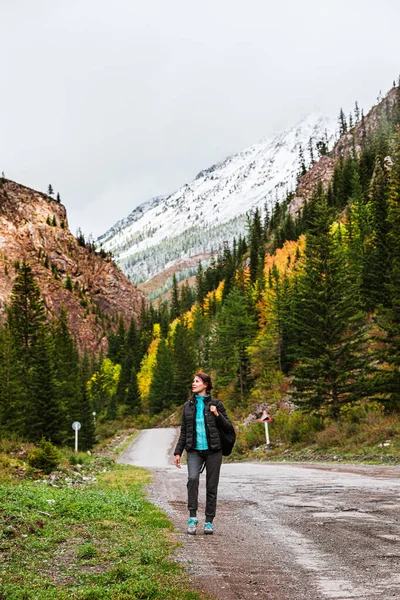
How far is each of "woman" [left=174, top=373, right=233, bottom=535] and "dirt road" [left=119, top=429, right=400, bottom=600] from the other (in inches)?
19.3

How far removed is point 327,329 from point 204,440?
2034cm

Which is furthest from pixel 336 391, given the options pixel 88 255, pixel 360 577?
pixel 88 255

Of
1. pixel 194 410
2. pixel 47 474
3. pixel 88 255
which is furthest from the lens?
pixel 88 255

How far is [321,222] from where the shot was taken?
28234 millimetres

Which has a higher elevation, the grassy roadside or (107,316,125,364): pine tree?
(107,316,125,364): pine tree

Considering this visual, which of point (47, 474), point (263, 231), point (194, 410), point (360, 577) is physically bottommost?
point (47, 474)

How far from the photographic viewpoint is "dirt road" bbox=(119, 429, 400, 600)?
15.0 feet

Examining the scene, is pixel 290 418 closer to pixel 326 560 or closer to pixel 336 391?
pixel 336 391

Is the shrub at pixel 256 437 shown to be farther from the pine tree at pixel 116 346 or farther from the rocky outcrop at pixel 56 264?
the pine tree at pixel 116 346

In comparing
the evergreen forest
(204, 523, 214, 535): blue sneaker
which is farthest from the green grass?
the evergreen forest

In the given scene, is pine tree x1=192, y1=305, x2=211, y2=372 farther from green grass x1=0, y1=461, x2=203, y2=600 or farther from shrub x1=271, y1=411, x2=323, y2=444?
green grass x1=0, y1=461, x2=203, y2=600

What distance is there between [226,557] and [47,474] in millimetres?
13613

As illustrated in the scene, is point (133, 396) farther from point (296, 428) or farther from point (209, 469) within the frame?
point (209, 469)

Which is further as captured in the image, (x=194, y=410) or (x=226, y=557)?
(x=194, y=410)
